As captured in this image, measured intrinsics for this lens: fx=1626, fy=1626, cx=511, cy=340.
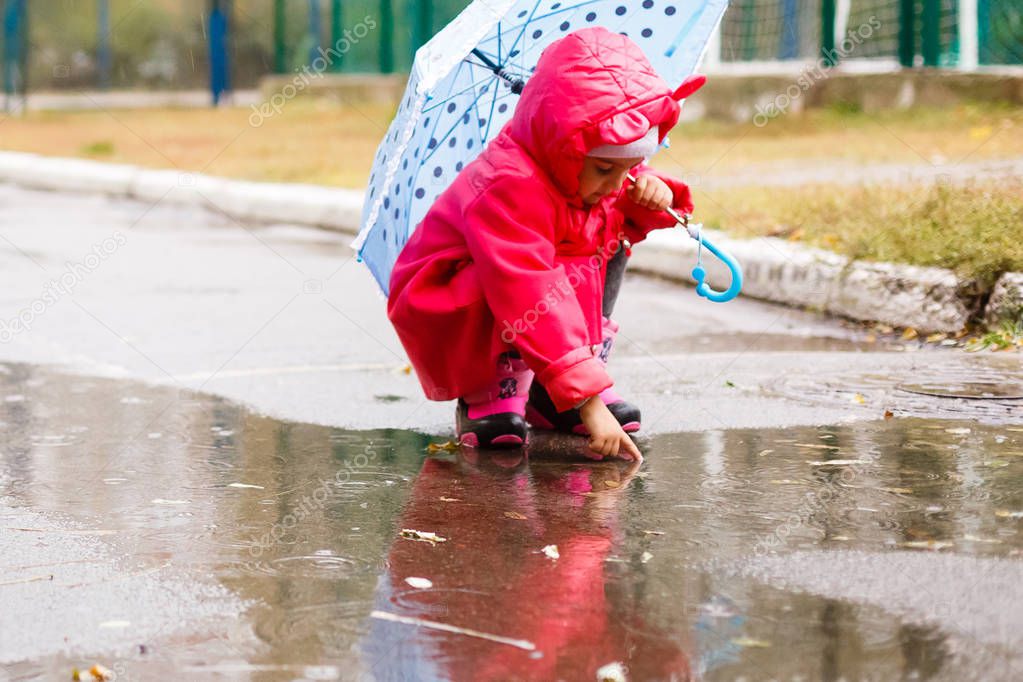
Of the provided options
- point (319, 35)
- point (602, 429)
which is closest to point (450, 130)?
point (602, 429)

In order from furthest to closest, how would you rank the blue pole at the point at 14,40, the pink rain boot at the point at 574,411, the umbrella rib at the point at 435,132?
the blue pole at the point at 14,40 → the umbrella rib at the point at 435,132 → the pink rain boot at the point at 574,411

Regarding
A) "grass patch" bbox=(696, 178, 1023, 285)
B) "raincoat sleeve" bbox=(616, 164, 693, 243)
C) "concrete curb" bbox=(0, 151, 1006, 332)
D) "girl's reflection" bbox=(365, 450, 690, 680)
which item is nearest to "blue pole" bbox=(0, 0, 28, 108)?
"concrete curb" bbox=(0, 151, 1006, 332)

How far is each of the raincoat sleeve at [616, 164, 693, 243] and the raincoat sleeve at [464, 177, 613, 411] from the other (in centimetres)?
44

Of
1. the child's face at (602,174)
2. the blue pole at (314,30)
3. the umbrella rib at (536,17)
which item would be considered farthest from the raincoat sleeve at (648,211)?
the blue pole at (314,30)

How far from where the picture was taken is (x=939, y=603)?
2.95m

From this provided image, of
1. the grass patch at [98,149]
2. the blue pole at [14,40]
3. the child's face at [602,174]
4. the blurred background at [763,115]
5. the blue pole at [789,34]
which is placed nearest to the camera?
the child's face at [602,174]

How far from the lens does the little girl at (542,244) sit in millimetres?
3941

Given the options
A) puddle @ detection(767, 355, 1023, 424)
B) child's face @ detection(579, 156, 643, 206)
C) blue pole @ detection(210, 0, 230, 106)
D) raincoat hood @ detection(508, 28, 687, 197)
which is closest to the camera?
raincoat hood @ detection(508, 28, 687, 197)

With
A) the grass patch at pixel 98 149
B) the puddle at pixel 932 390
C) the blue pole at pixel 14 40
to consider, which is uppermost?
the puddle at pixel 932 390

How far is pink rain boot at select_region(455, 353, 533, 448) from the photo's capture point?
174 inches

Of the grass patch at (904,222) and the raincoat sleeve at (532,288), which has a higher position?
the raincoat sleeve at (532,288)

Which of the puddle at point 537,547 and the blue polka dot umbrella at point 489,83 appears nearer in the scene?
the puddle at point 537,547

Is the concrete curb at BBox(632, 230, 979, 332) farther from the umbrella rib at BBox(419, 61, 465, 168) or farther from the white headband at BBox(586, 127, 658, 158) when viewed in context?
the white headband at BBox(586, 127, 658, 158)

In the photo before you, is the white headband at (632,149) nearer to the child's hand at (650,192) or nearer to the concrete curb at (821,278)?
the child's hand at (650,192)
